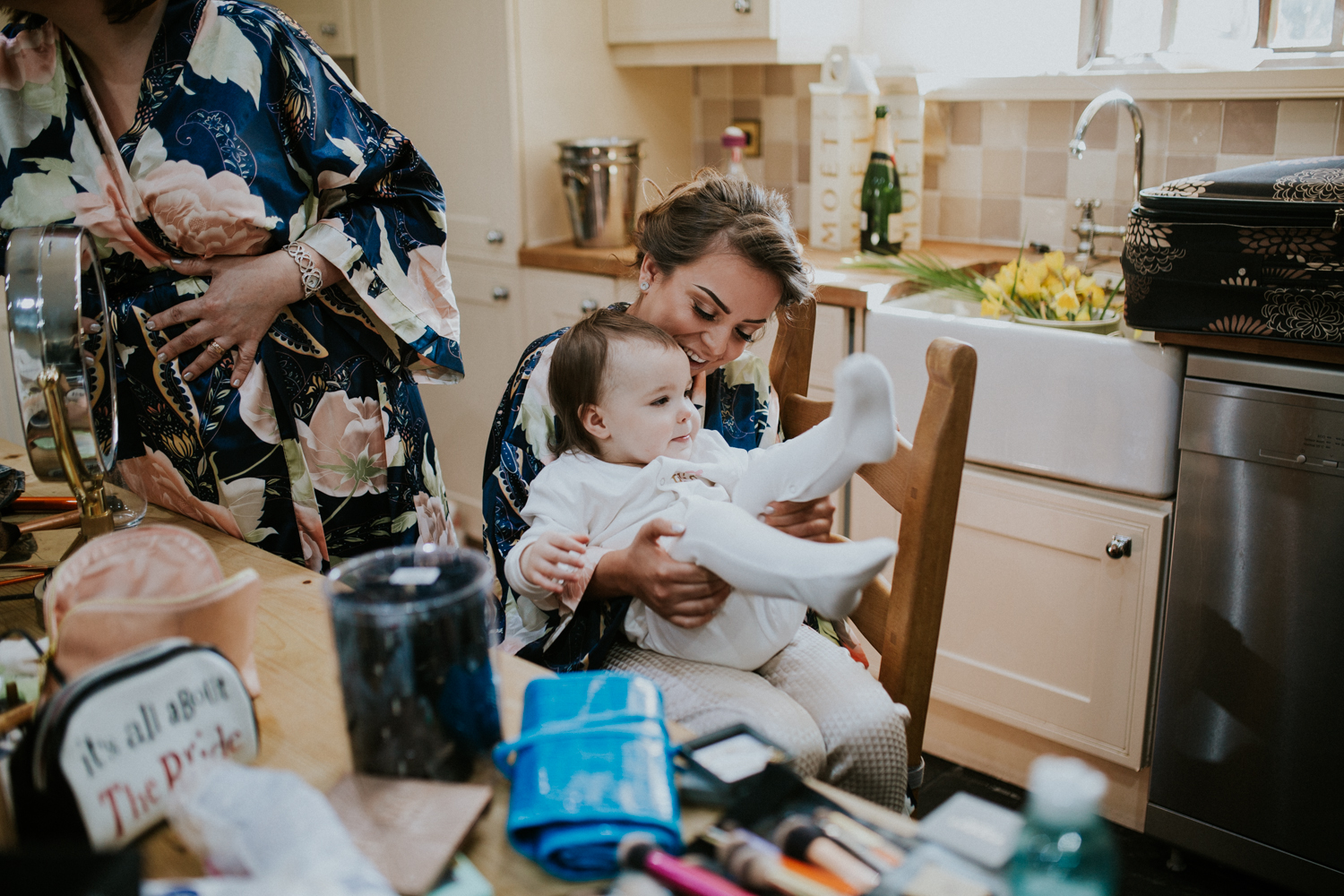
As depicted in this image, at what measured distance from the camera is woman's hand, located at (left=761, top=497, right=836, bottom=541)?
2.77 ft

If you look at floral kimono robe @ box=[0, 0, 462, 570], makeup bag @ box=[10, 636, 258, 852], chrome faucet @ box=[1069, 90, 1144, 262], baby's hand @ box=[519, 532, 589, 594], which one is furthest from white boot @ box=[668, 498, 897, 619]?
chrome faucet @ box=[1069, 90, 1144, 262]

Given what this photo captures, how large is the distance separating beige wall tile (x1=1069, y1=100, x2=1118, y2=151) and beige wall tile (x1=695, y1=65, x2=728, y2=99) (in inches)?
38.9

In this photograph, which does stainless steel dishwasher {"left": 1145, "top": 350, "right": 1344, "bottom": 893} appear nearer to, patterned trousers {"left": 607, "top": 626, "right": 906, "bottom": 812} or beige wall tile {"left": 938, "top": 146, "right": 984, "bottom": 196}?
patterned trousers {"left": 607, "top": 626, "right": 906, "bottom": 812}

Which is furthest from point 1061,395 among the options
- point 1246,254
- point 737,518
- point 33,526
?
point 33,526

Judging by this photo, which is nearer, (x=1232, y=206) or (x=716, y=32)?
(x=1232, y=206)

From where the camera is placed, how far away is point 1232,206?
1466 millimetres

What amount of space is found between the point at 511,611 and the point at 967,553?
113cm

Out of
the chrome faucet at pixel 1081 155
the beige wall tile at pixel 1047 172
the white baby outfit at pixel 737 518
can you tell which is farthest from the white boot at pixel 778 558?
the beige wall tile at pixel 1047 172

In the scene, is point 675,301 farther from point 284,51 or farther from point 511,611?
point 284,51

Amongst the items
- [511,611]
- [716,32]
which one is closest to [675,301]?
[511,611]

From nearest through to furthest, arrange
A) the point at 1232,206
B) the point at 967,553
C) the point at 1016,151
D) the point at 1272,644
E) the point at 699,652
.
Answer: the point at 699,652 → the point at 1232,206 → the point at 1272,644 → the point at 967,553 → the point at 1016,151

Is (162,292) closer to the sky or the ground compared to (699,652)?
closer to the sky

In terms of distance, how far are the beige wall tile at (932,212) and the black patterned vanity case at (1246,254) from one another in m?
→ 0.98

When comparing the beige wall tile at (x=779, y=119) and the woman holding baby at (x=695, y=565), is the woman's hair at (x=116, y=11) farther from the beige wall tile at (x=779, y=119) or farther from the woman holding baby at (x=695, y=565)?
the beige wall tile at (x=779, y=119)
